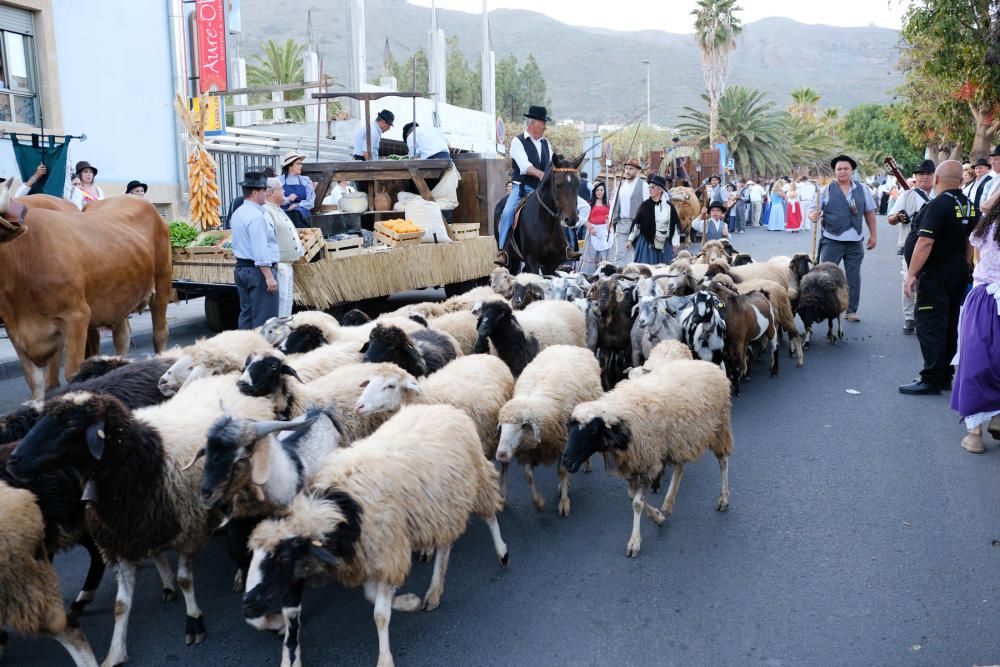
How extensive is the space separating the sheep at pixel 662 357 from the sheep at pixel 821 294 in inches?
183

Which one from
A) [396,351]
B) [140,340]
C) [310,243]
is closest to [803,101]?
[310,243]

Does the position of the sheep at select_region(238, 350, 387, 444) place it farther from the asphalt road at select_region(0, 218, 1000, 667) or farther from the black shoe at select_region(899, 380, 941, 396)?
the black shoe at select_region(899, 380, 941, 396)

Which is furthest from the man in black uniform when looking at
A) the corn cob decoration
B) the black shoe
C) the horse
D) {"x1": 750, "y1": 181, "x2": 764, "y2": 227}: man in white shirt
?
{"x1": 750, "y1": 181, "x2": 764, "y2": 227}: man in white shirt

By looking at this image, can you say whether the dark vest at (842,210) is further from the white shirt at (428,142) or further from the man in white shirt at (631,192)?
→ the white shirt at (428,142)

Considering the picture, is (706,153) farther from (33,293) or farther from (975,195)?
(33,293)

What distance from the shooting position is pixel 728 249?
13633 mm

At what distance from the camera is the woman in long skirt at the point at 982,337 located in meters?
6.28

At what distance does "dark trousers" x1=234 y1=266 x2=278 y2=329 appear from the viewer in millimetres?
8789

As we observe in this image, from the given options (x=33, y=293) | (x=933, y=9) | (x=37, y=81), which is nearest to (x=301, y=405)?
(x=33, y=293)

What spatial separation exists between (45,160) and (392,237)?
5833 millimetres

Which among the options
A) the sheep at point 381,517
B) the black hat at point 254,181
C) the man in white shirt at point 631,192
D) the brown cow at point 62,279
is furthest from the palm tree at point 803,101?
the sheep at point 381,517

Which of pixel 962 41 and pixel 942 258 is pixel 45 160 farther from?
pixel 962 41

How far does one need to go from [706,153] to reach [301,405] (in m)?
32.3

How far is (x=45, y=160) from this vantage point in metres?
12.6
